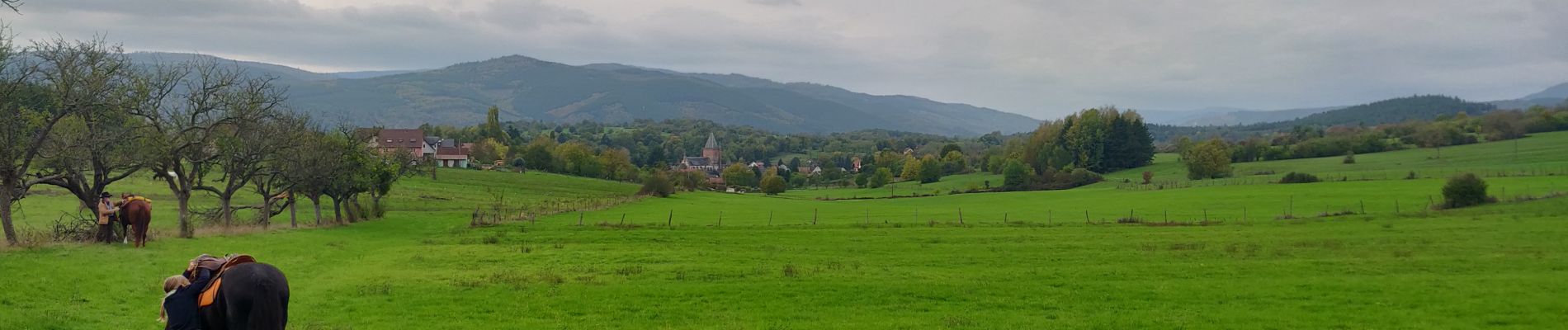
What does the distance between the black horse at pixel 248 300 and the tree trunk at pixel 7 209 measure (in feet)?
56.2

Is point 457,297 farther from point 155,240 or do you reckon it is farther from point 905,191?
point 905,191

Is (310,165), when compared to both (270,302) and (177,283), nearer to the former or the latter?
(177,283)

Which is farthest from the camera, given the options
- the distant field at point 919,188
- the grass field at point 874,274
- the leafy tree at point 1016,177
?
the leafy tree at point 1016,177

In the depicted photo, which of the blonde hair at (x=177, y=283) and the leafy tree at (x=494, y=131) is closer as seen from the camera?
the blonde hair at (x=177, y=283)

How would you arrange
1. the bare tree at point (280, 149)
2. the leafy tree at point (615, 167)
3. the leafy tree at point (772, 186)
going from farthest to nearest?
the leafy tree at point (772, 186)
the leafy tree at point (615, 167)
the bare tree at point (280, 149)

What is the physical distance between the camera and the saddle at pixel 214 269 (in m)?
10.1

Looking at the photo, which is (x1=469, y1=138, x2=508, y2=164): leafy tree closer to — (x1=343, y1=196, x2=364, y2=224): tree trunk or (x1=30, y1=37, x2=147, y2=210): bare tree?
(x1=343, y1=196, x2=364, y2=224): tree trunk

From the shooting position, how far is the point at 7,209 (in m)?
23.1

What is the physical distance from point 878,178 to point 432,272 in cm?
12362

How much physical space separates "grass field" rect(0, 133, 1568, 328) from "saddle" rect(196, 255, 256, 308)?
6017mm

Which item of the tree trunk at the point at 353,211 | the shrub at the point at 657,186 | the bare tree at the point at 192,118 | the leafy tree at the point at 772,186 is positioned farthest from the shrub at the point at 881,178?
the bare tree at the point at 192,118

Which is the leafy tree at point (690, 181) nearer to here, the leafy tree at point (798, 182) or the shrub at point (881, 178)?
the shrub at point (881, 178)

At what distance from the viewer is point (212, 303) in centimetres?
Result: 1009

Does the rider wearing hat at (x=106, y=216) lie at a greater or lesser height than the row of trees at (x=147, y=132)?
lesser
